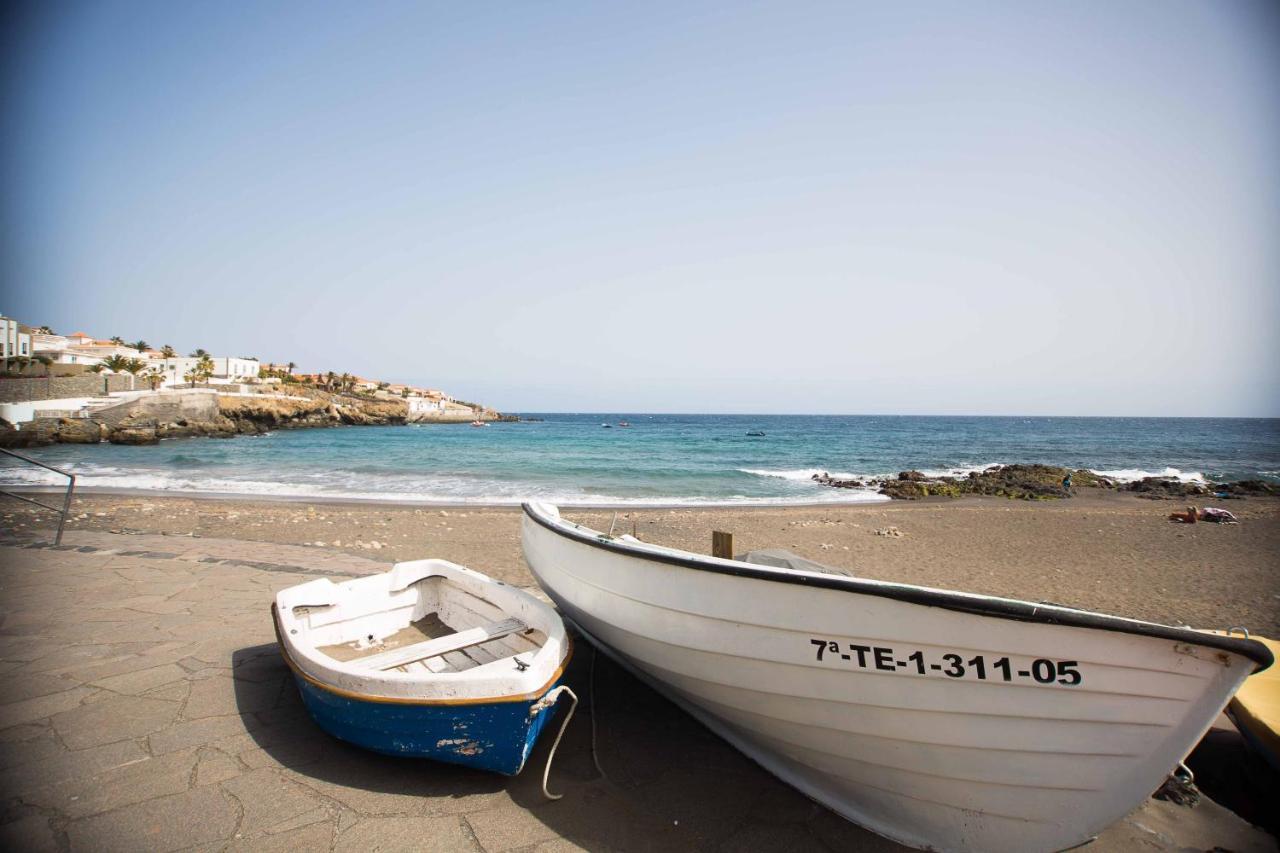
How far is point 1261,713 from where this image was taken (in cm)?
362

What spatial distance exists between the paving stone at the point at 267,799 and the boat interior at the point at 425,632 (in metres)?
0.75

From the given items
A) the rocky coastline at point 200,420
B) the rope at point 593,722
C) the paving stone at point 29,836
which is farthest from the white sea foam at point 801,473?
the rocky coastline at point 200,420

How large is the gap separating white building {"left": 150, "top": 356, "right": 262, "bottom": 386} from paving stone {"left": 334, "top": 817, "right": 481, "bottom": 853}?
72.0 metres

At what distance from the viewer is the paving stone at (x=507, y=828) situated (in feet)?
9.79

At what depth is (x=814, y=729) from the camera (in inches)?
127

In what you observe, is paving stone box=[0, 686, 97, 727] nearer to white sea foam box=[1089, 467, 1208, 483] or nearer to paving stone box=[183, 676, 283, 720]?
paving stone box=[183, 676, 283, 720]

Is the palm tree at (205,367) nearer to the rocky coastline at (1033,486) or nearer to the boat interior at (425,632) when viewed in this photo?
the rocky coastline at (1033,486)

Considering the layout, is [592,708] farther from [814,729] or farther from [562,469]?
[562,469]

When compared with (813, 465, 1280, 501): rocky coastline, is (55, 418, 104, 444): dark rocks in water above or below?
above

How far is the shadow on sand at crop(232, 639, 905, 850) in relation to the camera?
3.15m

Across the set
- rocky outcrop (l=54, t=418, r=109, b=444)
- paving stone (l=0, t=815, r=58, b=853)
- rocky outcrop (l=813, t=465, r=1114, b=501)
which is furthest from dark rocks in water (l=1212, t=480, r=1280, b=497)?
rocky outcrop (l=54, t=418, r=109, b=444)

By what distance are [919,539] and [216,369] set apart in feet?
297

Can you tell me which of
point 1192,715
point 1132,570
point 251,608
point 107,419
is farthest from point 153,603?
point 107,419

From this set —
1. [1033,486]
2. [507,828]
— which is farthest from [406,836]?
[1033,486]
